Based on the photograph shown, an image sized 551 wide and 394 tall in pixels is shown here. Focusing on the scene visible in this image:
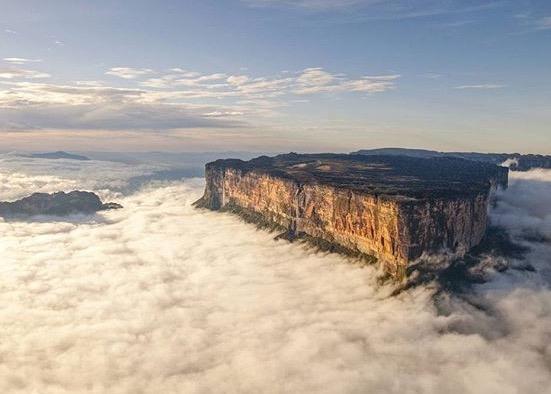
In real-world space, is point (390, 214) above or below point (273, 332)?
above

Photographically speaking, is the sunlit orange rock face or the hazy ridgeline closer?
the hazy ridgeline

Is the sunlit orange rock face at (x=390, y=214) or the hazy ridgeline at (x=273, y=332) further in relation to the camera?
the sunlit orange rock face at (x=390, y=214)

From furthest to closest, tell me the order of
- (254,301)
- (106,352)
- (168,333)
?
(254,301) → (168,333) → (106,352)

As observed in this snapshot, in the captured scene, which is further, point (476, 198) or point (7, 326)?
point (476, 198)

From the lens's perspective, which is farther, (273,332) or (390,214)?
(390,214)

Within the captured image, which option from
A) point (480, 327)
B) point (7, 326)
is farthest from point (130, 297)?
point (480, 327)

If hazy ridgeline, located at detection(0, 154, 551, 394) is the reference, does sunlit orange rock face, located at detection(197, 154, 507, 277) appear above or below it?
above

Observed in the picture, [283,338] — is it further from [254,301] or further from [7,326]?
[7,326]

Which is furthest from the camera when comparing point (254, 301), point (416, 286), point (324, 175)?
point (324, 175)
